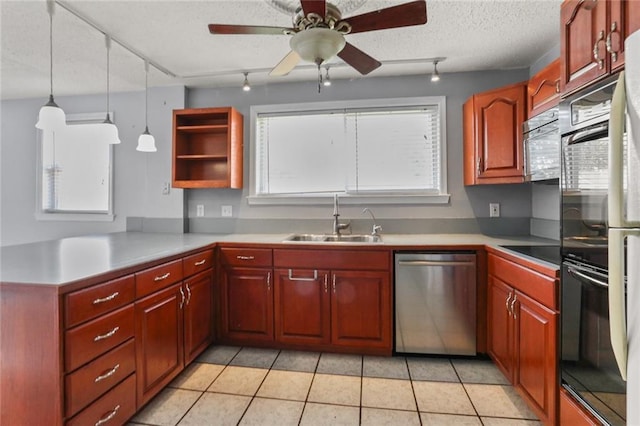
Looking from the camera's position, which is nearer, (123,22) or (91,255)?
(91,255)

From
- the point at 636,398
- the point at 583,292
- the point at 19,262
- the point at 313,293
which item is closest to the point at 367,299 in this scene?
the point at 313,293

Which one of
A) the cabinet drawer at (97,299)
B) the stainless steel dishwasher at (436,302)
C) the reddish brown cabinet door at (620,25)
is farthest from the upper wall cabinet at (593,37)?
the cabinet drawer at (97,299)

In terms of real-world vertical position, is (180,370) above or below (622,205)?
below

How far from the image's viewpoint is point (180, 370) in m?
1.97

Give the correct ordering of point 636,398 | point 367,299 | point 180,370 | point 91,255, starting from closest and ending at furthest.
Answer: point 636,398 < point 91,255 < point 180,370 < point 367,299

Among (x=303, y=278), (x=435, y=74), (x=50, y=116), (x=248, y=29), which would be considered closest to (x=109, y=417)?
(x=303, y=278)

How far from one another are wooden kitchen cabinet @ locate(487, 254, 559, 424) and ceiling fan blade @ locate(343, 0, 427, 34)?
4.56 feet

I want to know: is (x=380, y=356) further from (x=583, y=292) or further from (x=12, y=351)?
(x=12, y=351)

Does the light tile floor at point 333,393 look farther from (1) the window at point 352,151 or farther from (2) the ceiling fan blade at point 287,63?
(2) the ceiling fan blade at point 287,63

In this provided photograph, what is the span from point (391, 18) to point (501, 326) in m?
1.91

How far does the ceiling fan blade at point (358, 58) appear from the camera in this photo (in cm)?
169

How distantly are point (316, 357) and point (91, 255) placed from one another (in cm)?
164

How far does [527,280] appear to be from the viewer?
5.41 feet

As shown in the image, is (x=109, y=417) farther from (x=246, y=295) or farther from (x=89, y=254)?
(x=246, y=295)
